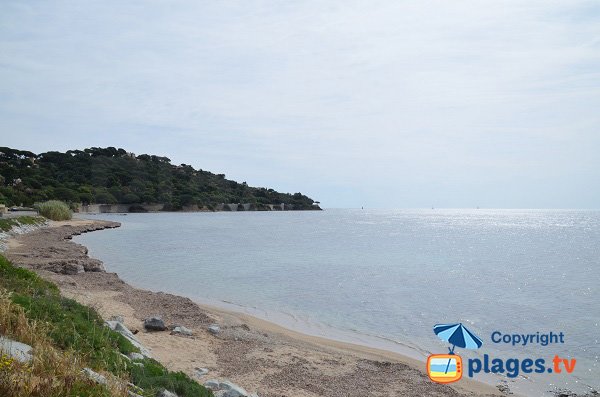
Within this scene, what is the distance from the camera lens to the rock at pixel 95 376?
5477 mm

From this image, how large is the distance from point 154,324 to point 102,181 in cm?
14416

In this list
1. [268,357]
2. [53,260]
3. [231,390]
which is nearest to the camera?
[231,390]

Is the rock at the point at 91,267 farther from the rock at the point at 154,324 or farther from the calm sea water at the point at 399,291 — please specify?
the rock at the point at 154,324

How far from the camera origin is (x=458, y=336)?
16.7 m

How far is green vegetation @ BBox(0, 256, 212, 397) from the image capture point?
4848mm

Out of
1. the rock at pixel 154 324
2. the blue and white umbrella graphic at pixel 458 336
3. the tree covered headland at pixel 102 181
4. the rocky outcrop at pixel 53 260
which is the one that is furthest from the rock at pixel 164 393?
the tree covered headland at pixel 102 181

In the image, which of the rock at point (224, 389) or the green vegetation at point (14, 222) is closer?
the rock at point (224, 389)

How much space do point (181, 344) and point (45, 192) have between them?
9992cm

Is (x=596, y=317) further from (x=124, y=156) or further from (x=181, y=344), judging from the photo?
(x=124, y=156)

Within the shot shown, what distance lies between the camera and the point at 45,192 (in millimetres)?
99250

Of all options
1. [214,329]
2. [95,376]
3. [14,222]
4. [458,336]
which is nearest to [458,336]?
[458,336]

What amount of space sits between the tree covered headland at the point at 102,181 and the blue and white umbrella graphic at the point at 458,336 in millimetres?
82594

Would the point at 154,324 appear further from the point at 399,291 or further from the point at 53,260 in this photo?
the point at 399,291

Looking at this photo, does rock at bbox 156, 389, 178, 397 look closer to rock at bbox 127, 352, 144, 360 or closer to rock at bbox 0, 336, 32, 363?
rock at bbox 127, 352, 144, 360
